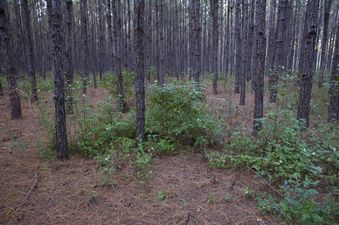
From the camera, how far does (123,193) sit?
3777 millimetres

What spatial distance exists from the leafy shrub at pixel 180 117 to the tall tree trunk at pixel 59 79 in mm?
1769

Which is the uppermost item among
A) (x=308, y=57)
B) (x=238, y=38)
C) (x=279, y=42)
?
(x=238, y=38)

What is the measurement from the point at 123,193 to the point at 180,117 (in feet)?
7.15

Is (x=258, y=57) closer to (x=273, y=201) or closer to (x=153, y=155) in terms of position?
(x=153, y=155)

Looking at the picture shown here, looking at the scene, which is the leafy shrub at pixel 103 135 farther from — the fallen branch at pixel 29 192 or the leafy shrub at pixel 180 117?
the fallen branch at pixel 29 192

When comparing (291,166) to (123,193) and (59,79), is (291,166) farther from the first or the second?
(59,79)

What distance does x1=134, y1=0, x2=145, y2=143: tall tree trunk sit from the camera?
4.73 metres

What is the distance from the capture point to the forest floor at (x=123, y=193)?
3.20m

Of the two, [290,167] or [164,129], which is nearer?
[290,167]

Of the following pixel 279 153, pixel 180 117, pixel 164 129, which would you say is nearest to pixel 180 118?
pixel 180 117

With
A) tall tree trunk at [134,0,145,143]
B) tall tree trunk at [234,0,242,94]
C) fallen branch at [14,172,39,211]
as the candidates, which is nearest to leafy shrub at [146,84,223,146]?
tall tree trunk at [134,0,145,143]

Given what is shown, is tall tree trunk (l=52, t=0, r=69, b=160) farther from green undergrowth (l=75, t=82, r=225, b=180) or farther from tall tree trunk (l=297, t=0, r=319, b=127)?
tall tree trunk (l=297, t=0, r=319, b=127)

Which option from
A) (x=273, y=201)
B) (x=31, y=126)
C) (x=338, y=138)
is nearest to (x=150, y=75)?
(x=31, y=126)

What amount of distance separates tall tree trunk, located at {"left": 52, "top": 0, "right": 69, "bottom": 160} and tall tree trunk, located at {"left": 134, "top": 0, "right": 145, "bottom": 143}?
1.38m
